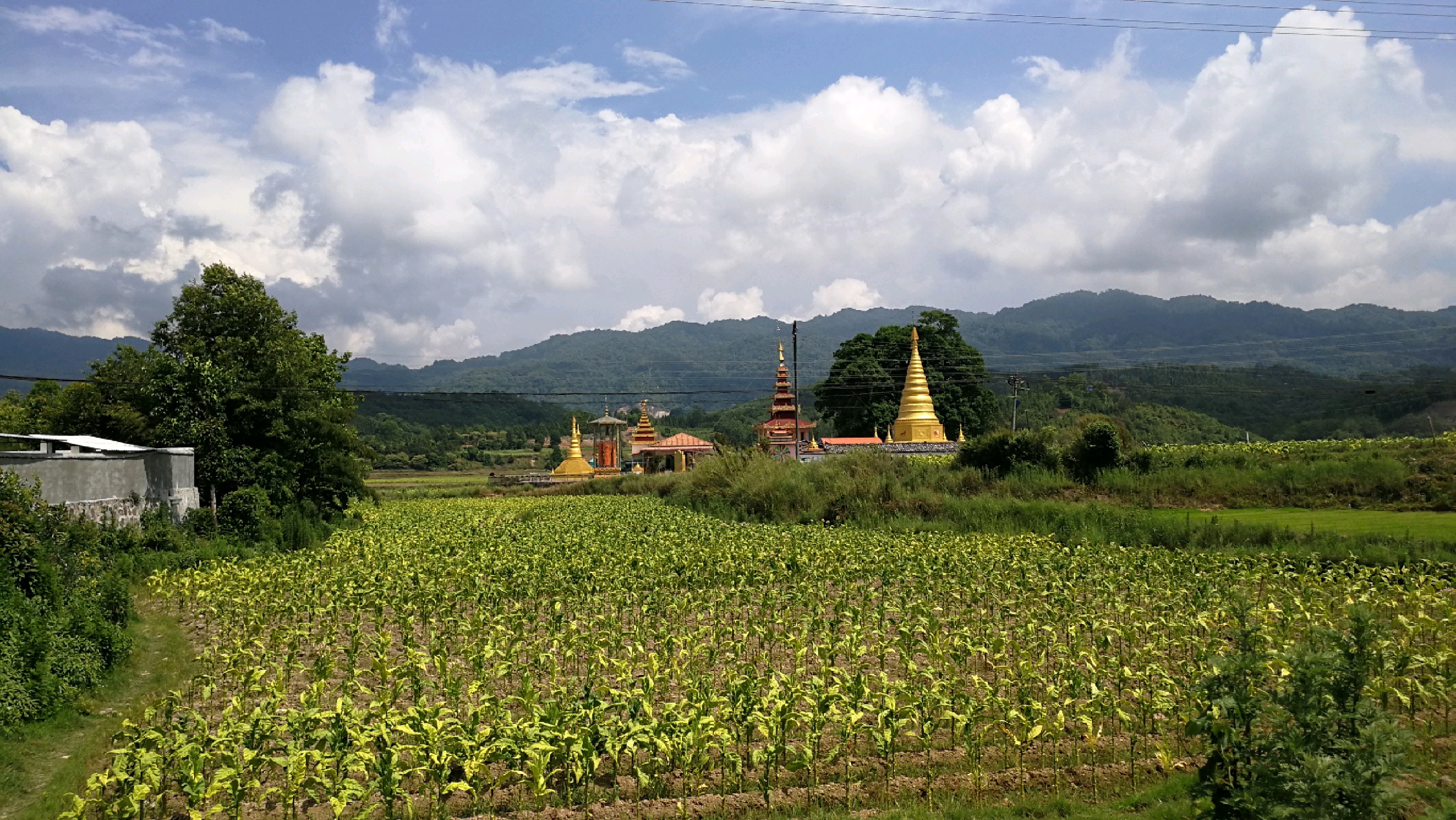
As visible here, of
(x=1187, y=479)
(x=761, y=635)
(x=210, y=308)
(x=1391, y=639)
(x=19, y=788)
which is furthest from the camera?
(x=210, y=308)

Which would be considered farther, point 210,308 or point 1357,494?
point 210,308

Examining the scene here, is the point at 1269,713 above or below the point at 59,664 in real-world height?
above

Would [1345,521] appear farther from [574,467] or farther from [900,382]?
[574,467]

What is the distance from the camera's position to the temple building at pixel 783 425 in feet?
172

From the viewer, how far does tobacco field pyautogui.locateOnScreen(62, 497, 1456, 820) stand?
22.5ft

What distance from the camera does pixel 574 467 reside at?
6072cm

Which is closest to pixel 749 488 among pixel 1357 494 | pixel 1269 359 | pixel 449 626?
pixel 1357 494

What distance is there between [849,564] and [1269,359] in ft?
653

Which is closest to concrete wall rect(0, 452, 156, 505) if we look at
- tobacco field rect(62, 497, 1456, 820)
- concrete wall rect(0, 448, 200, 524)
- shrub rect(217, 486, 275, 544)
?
concrete wall rect(0, 448, 200, 524)

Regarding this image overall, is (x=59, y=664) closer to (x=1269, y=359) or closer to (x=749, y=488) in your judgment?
(x=749, y=488)

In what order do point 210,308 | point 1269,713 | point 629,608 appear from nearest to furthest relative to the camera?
Result: point 1269,713
point 629,608
point 210,308

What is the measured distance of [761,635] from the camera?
419 inches

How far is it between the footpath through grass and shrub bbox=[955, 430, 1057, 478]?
78.3 ft

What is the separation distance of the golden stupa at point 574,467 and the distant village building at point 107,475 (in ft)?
114
